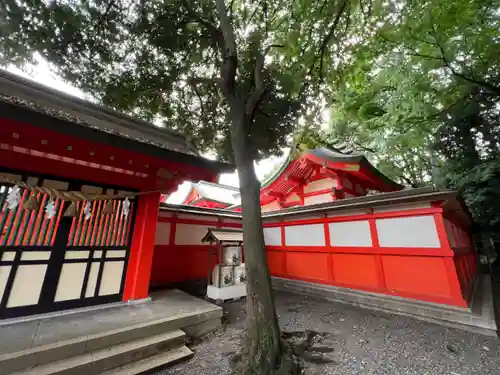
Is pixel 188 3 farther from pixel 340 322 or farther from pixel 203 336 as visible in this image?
pixel 340 322

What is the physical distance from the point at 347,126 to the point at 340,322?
361 inches

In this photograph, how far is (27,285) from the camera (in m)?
3.78

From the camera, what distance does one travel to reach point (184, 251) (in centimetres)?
804

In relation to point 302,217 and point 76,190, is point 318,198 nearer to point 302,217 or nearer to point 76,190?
point 302,217

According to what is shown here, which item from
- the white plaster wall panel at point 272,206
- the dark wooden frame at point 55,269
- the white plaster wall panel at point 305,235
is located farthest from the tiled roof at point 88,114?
the white plaster wall panel at point 272,206

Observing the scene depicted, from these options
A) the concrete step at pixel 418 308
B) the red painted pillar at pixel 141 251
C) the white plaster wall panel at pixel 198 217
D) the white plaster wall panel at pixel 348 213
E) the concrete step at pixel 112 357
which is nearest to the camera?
the concrete step at pixel 112 357

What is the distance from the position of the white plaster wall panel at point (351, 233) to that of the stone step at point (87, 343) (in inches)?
191

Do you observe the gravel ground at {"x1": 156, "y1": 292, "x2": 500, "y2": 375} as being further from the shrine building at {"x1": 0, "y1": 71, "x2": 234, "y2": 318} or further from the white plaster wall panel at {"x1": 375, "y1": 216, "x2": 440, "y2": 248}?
the shrine building at {"x1": 0, "y1": 71, "x2": 234, "y2": 318}

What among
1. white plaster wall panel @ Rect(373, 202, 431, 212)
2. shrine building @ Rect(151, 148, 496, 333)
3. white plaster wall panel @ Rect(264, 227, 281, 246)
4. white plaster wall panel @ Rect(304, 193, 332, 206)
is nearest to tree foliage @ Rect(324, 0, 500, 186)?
shrine building @ Rect(151, 148, 496, 333)

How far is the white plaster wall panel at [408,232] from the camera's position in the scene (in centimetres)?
540

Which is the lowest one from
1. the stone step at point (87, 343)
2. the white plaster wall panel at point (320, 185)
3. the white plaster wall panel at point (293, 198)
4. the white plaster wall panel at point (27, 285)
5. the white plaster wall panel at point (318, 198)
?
the stone step at point (87, 343)

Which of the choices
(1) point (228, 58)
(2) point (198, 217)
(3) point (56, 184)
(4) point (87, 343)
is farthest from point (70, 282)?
(1) point (228, 58)

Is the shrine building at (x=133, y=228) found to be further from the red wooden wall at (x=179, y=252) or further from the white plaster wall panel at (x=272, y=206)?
the white plaster wall panel at (x=272, y=206)

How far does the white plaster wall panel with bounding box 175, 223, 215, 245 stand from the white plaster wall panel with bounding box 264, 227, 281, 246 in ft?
9.20
